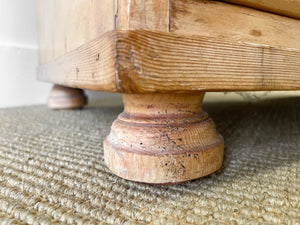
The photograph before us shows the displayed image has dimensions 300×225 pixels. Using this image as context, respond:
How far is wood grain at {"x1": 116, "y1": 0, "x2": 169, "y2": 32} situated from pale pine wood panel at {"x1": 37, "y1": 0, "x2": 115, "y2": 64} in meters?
0.02

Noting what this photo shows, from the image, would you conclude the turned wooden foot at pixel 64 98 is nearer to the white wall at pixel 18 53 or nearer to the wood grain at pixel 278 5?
the white wall at pixel 18 53

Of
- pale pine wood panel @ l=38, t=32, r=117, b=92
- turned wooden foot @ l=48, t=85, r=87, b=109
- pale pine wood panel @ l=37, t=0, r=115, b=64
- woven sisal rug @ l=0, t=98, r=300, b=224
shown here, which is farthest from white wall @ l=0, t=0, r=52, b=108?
pale pine wood panel @ l=38, t=32, r=117, b=92

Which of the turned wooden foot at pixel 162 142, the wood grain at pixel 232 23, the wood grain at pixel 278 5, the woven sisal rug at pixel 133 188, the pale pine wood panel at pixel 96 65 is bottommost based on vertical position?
the woven sisal rug at pixel 133 188

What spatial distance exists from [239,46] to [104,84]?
6.1 inches

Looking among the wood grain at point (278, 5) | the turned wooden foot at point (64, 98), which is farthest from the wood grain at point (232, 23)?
the turned wooden foot at point (64, 98)

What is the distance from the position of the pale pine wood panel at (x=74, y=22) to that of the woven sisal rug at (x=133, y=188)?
0.58 feet

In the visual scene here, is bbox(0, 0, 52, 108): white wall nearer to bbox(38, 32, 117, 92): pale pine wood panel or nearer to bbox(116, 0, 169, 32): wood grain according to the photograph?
bbox(38, 32, 117, 92): pale pine wood panel

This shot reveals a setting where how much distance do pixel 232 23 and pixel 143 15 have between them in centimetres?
12

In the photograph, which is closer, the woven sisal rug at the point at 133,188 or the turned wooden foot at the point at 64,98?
the woven sisal rug at the point at 133,188

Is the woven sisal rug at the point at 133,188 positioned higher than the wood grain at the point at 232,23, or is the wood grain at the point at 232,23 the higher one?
the wood grain at the point at 232,23

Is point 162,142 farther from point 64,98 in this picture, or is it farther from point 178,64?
point 64,98

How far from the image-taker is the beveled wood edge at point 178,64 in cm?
23

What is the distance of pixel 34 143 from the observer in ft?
1.58

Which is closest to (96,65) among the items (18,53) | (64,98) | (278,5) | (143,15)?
(143,15)
